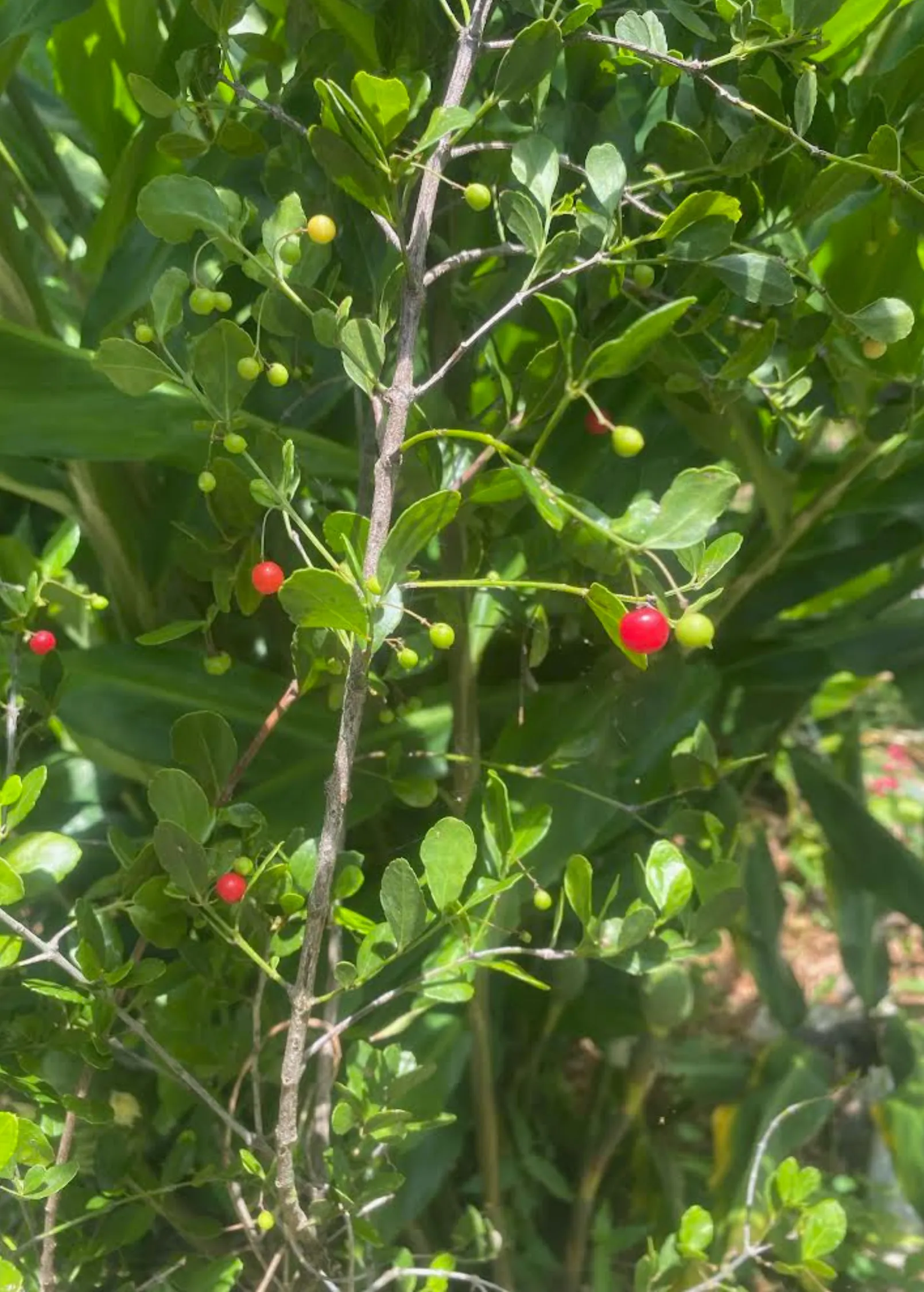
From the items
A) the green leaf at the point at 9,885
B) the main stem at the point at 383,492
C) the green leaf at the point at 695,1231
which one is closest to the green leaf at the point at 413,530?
the main stem at the point at 383,492

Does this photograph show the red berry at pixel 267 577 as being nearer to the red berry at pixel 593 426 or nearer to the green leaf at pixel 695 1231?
the red berry at pixel 593 426

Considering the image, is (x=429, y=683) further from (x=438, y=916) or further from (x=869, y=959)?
(x=869, y=959)

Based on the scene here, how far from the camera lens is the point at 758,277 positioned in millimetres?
245

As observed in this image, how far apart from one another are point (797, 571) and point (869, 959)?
27 cm

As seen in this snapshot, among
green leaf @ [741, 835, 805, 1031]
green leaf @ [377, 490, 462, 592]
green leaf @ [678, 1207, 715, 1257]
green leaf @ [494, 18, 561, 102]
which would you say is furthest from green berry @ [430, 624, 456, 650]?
green leaf @ [741, 835, 805, 1031]

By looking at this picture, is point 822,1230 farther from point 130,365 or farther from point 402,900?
point 130,365

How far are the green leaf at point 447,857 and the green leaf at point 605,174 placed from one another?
0.14 metres

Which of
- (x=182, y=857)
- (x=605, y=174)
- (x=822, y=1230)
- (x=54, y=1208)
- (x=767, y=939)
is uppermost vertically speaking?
(x=605, y=174)

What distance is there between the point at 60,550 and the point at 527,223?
192mm

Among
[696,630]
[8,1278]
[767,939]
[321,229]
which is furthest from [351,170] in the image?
[767,939]

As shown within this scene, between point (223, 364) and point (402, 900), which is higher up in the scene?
point (223, 364)

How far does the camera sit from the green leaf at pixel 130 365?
0.23m

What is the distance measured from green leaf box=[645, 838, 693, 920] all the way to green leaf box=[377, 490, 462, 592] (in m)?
0.14

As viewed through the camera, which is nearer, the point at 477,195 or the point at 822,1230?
the point at 477,195
